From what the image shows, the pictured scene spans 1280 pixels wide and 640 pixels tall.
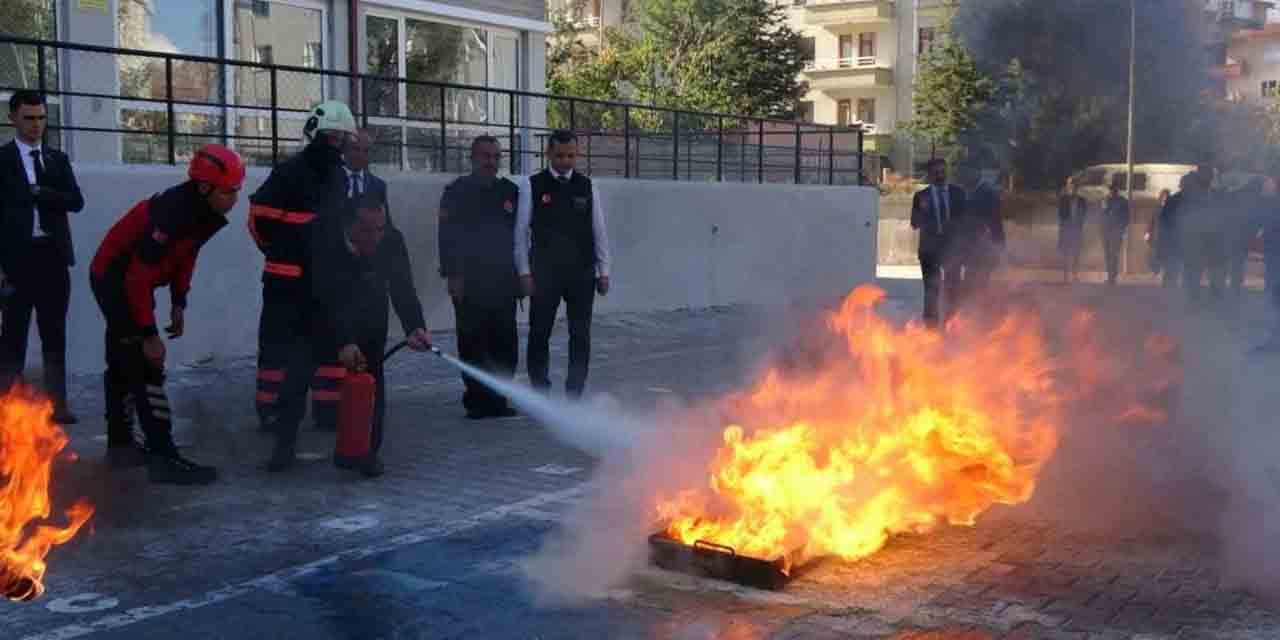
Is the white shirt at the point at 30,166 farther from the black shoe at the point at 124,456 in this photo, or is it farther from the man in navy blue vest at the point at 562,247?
the man in navy blue vest at the point at 562,247

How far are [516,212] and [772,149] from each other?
11668 mm

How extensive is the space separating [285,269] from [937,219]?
25.9ft

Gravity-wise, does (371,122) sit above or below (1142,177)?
above

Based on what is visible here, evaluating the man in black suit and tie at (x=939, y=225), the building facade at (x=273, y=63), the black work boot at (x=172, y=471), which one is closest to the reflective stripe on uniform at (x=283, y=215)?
the black work boot at (x=172, y=471)

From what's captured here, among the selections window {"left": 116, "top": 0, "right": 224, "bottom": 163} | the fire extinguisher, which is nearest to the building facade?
window {"left": 116, "top": 0, "right": 224, "bottom": 163}

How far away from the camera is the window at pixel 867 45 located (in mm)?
56094

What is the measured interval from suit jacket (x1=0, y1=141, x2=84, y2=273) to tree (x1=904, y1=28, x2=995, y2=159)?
6.08 metres

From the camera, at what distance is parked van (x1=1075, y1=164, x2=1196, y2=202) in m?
10.8

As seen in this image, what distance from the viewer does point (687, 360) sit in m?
12.3

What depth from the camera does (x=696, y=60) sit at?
44312mm

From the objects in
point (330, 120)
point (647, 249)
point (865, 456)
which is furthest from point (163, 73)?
point (865, 456)

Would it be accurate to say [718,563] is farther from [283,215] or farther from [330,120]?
[330,120]

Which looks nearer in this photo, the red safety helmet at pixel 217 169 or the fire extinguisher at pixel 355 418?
the red safety helmet at pixel 217 169

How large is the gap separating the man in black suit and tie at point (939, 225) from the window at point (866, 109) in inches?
1737
